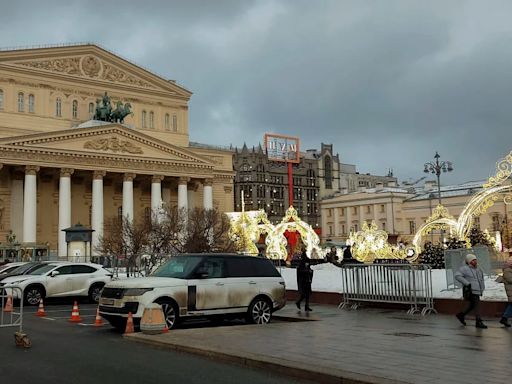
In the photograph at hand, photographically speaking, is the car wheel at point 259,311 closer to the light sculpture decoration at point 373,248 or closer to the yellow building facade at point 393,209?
the light sculpture decoration at point 373,248

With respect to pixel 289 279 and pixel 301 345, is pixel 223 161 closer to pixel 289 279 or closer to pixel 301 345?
pixel 289 279

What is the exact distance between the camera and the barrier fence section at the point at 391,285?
16.2 metres

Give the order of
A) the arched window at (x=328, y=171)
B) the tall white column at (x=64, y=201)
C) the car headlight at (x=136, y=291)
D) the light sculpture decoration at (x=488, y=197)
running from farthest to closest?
the arched window at (x=328, y=171), the tall white column at (x=64, y=201), the light sculpture decoration at (x=488, y=197), the car headlight at (x=136, y=291)

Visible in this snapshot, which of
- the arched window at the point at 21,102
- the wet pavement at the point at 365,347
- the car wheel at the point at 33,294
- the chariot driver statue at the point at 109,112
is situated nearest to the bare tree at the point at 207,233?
the car wheel at the point at 33,294

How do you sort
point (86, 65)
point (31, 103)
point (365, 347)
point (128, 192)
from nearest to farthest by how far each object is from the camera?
1. point (365, 347)
2. point (128, 192)
3. point (31, 103)
4. point (86, 65)

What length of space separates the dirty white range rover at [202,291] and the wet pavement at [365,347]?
79 centimetres

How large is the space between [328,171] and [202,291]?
4496 inches

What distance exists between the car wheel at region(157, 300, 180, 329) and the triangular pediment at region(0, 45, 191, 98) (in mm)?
51931

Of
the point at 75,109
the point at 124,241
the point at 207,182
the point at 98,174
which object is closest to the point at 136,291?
the point at 124,241

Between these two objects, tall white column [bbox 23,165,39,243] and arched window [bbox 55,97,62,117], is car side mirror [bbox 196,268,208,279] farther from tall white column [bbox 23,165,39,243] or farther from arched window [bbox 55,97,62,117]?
arched window [bbox 55,97,62,117]

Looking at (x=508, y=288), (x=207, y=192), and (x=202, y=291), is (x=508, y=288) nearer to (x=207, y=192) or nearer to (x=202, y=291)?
(x=202, y=291)

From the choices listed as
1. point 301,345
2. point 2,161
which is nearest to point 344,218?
point 2,161

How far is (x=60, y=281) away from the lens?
72.6ft

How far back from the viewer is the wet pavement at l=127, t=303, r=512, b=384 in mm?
8234
